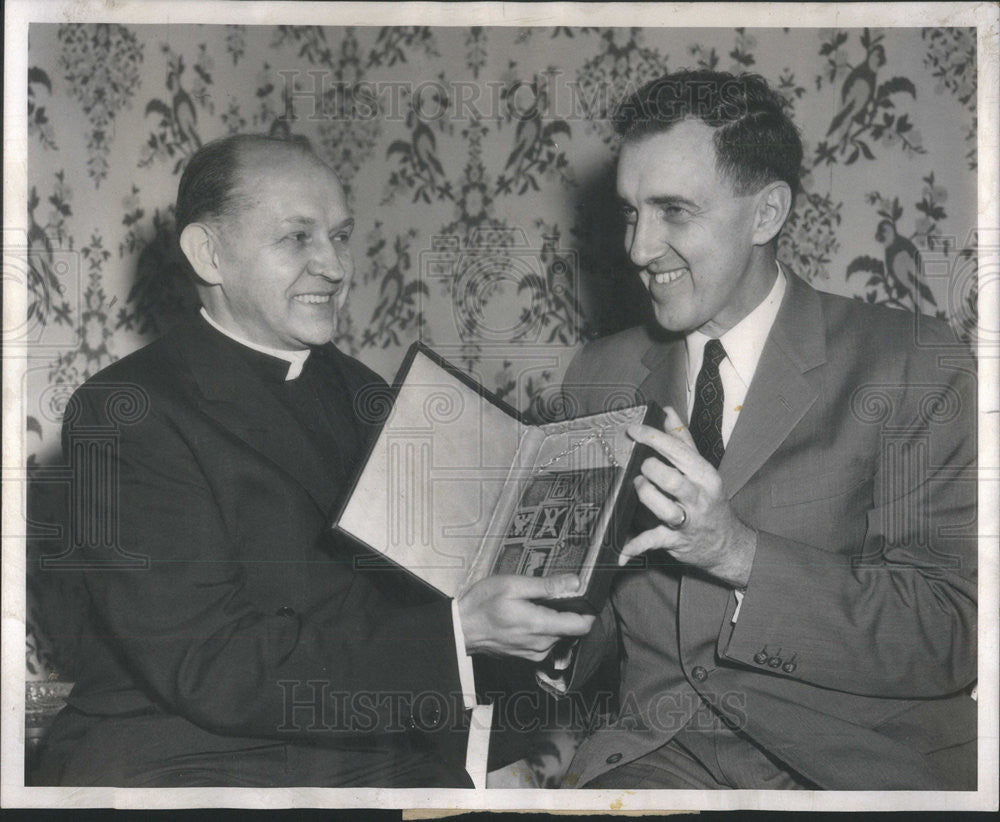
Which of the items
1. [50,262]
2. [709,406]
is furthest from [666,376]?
[50,262]

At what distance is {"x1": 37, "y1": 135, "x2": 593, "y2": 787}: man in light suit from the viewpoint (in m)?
2.32

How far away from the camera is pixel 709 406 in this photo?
2371 millimetres

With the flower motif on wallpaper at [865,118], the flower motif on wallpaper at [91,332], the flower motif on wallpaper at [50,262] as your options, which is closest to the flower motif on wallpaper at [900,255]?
the flower motif on wallpaper at [865,118]

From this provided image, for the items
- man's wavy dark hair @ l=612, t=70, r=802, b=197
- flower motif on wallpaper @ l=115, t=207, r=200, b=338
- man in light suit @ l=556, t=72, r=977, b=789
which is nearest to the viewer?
man in light suit @ l=556, t=72, r=977, b=789

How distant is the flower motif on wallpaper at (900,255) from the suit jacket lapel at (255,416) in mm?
1245

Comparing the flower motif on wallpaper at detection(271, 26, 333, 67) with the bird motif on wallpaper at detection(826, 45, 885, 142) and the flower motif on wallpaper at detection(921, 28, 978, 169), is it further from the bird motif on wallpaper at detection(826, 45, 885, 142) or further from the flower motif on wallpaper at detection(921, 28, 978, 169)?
the flower motif on wallpaper at detection(921, 28, 978, 169)

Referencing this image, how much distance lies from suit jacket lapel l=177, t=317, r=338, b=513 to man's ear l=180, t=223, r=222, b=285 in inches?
5.9

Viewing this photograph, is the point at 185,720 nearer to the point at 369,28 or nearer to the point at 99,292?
the point at 99,292

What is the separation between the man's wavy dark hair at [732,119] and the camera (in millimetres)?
2373

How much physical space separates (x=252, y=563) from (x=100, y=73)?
1185mm

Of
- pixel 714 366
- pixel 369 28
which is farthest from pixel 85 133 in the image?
pixel 714 366

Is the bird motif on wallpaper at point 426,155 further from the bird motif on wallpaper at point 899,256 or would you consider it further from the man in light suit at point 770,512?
the bird motif on wallpaper at point 899,256

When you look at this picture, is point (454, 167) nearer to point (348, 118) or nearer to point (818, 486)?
point (348, 118)

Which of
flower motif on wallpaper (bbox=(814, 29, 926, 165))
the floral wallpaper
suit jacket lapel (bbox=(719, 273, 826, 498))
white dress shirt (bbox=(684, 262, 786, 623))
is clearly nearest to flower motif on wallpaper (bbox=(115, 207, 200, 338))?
the floral wallpaper
